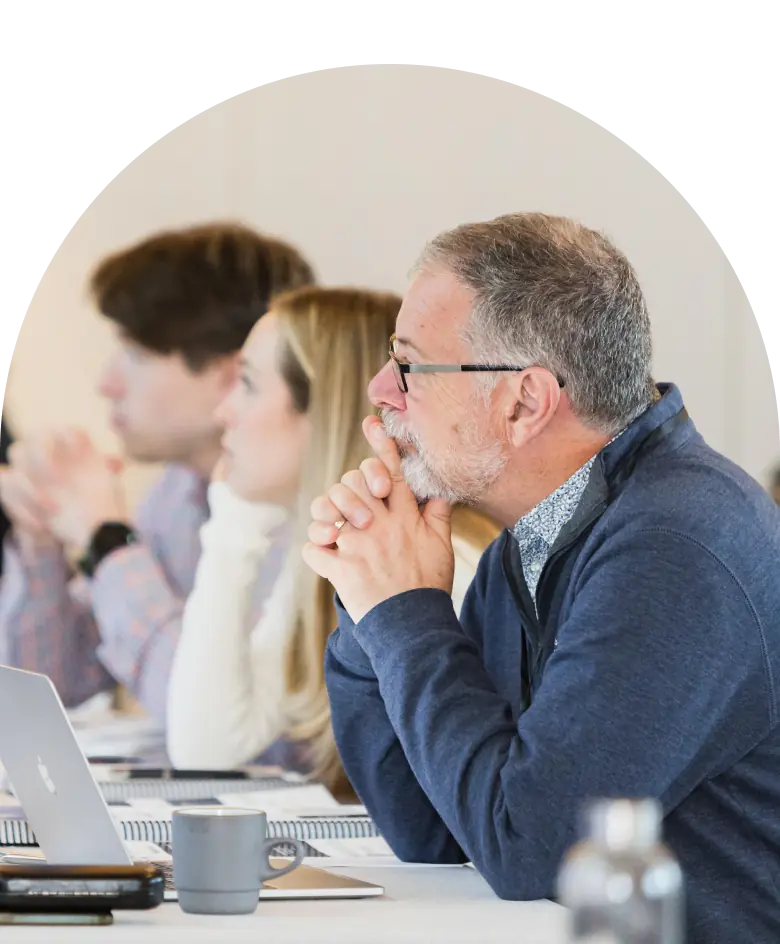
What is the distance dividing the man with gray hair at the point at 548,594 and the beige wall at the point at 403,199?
32.5 inches

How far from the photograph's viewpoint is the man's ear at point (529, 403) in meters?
1.65

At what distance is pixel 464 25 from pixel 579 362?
3.70 ft

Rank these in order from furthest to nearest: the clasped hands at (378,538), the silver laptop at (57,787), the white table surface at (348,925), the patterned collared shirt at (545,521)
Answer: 1. the patterned collared shirt at (545,521)
2. the clasped hands at (378,538)
3. the silver laptop at (57,787)
4. the white table surface at (348,925)

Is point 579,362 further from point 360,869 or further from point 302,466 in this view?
point 302,466

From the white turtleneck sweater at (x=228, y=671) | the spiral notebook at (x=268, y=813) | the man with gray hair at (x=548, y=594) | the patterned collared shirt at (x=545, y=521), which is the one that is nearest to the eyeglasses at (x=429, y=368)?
the man with gray hair at (x=548, y=594)

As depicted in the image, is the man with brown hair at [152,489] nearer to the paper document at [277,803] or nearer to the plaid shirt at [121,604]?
the plaid shirt at [121,604]

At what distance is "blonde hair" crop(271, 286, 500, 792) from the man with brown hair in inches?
2.6

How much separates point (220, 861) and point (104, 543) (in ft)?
4.50

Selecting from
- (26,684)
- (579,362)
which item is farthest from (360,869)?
(579,362)

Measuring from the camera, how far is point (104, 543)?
8.16 ft

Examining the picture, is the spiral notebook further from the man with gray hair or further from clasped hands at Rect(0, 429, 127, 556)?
clasped hands at Rect(0, 429, 127, 556)

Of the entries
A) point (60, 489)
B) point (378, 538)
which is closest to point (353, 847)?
point (378, 538)

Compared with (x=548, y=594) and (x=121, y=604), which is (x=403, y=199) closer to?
(x=121, y=604)

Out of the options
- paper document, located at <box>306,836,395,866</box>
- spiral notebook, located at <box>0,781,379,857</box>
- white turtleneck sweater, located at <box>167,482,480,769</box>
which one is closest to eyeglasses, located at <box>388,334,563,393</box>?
spiral notebook, located at <box>0,781,379,857</box>
